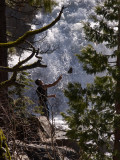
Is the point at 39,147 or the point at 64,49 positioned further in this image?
the point at 64,49

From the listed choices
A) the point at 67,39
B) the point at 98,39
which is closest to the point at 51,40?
the point at 67,39

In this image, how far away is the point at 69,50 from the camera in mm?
26219

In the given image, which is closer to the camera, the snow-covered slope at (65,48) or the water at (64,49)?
the water at (64,49)

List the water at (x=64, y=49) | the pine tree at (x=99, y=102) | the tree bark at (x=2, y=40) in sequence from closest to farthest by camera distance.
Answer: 1. the pine tree at (x=99, y=102)
2. the tree bark at (x=2, y=40)
3. the water at (x=64, y=49)

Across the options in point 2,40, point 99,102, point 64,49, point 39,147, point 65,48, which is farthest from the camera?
point 65,48

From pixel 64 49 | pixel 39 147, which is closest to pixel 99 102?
pixel 39 147

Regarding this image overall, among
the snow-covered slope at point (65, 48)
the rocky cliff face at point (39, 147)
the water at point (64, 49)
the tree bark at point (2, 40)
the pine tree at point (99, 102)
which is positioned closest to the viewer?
the rocky cliff face at point (39, 147)

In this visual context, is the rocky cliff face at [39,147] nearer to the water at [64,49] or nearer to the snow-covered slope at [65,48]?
the water at [64,49]

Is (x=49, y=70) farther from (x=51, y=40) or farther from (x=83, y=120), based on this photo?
(x=83, y=120)

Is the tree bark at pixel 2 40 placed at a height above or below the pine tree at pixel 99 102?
above

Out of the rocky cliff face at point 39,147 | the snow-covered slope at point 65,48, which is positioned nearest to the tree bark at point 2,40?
the rocky cliff face at point 39,147

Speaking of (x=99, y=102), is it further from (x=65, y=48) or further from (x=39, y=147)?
(x=65, y=48)

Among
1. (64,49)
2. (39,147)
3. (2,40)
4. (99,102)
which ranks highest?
(64,49)

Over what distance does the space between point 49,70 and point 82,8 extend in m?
9.83
